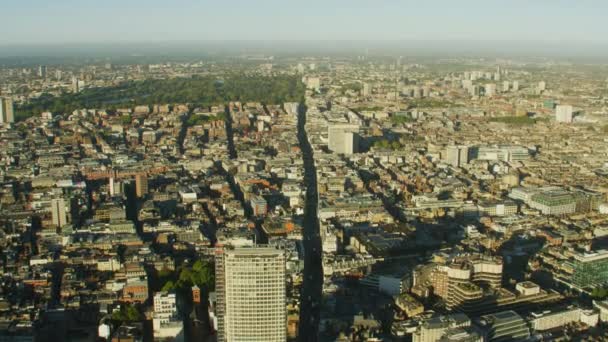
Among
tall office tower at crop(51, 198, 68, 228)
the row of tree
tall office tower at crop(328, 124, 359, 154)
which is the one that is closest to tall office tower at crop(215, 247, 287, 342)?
tall office tower at crop(51, 198, 68, 228)

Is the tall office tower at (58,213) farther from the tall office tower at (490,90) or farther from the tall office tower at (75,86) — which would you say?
the tall office tower at (490,90)

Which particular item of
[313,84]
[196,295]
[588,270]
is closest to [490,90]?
[313,84]

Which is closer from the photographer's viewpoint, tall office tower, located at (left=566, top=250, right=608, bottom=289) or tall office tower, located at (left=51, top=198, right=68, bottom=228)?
tall office tower, located at (left=566, top=250, right=608, bottom=289)

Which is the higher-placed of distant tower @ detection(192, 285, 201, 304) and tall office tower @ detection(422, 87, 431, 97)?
tall office tower @ detection(422, 87, 431, 97)

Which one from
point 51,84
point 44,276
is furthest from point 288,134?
point 51,84

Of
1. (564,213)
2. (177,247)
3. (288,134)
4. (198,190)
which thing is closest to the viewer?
(177,247)

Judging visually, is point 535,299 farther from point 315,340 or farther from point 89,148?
point 89,148

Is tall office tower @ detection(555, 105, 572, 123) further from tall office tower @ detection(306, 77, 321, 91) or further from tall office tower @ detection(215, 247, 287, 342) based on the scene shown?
tall office tower @ detection(215, 247, 287, 342)

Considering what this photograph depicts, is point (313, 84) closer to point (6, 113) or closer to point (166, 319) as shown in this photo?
point (6, 113)
